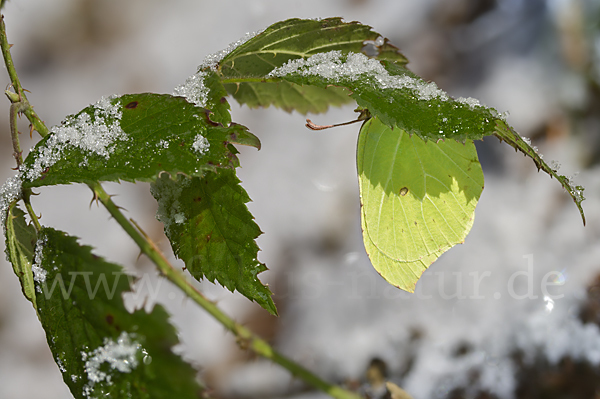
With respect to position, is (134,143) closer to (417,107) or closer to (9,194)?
(9,194)

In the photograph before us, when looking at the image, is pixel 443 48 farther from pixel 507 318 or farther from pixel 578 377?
pixel 578 377

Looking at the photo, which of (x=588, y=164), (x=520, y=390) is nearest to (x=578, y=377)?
(x=520, y=390)

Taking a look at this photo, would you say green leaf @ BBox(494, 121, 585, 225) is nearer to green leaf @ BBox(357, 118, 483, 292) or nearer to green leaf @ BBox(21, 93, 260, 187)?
green leaf @ BBox(357, 118, 483, 292)

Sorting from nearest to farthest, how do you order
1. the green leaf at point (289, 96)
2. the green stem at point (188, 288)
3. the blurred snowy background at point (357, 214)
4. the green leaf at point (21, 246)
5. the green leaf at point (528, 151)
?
1. the green leaf at point (528, 151)
2. the green leaf at point (21, 246)
3. the green stem at point (188, 288)
4. the green leaf at point (289, 96)
5. the blurred snowy background at point (357, 214)

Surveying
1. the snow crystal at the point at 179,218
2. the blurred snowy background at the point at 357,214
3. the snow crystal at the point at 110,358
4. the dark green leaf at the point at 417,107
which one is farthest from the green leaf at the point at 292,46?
the blurred snowy background at the point at 357,214

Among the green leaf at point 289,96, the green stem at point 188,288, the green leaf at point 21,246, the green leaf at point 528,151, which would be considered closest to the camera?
the green leaf at point 528,151

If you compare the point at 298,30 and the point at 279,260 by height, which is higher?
the point at 279,260

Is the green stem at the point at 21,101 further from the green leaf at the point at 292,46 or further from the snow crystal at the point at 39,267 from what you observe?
the green leaf at the point at 292,46
